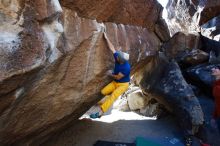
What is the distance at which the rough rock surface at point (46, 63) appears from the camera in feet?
12.2

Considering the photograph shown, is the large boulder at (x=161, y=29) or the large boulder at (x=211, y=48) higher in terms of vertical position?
the large boulder at (x=161, y=29)

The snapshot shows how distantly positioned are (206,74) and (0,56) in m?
7.38

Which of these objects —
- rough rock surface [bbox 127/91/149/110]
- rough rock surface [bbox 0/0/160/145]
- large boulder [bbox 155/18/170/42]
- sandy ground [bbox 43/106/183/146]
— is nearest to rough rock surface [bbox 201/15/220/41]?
large boulder [bbox 155/18/170/42]

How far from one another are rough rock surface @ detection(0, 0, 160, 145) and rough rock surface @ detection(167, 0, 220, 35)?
21.3 ft

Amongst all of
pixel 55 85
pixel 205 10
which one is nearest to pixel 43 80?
pixel 55 85

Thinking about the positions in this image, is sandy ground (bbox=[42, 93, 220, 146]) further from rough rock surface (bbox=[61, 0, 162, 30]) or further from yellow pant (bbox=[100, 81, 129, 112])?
rough rock surface (bbox=[61, 0, 162, 30])

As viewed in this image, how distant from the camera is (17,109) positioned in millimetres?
4379

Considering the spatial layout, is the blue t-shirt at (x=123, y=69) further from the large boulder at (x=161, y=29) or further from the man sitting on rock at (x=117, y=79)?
the large boulder at (x=161, y=29)

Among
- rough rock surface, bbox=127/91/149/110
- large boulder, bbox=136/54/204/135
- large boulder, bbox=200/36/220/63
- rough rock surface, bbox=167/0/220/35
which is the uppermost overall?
rough rock surface, bbox=167/0/220/35

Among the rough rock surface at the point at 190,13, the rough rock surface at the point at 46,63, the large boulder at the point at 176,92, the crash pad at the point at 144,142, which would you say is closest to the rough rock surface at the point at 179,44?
the large boulder at the point at 176,92

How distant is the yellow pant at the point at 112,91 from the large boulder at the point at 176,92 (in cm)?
259

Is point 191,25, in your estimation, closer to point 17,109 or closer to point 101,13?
point 101,13

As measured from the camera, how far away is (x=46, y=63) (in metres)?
4.31

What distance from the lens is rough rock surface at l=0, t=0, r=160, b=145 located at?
12.2 ft
